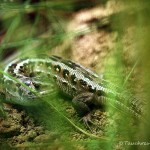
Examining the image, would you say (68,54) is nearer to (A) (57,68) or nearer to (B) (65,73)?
(A) (57,68)

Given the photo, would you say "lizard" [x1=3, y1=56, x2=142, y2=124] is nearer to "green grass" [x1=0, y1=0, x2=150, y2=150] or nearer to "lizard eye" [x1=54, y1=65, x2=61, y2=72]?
"lizard eye" [x1=54, y1=65, x2=61, y2=72]

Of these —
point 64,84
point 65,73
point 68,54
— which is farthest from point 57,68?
point 68,54

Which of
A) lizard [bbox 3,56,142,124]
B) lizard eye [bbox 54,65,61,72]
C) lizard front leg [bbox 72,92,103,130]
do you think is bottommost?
lizard front leg [bbox 72,92,103,130]

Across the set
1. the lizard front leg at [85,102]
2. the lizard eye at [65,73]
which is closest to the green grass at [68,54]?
the lizard front leg at [85,102]

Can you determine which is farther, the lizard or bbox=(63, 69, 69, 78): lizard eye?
bbox=(63, 69, 69, 78): lizard eye

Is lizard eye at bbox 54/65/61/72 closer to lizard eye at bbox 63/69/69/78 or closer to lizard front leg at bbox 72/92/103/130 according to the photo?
lizard eye at bbox 63/69/69/78

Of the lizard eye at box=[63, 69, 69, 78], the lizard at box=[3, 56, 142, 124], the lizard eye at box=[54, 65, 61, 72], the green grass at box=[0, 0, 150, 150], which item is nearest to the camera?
the green grass at box=[0, 0, 150, 150]

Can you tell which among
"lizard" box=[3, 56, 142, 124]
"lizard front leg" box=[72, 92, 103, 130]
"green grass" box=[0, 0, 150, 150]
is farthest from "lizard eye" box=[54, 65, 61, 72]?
"lizard front leg" box=[72, 92, 103, 130]

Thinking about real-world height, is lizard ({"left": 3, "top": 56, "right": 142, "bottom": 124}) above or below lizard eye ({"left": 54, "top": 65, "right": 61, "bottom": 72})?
below

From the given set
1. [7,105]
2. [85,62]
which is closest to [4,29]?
[85,62]

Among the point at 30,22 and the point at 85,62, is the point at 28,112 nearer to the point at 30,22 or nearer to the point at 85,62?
the point at 85,62

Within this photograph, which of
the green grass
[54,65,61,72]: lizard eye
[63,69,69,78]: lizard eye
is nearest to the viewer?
the green grass

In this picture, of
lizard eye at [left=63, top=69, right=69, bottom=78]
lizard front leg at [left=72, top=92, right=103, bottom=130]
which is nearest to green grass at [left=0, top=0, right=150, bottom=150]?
lizard front leg at [left=72, top=92, right=103, bottom=130]

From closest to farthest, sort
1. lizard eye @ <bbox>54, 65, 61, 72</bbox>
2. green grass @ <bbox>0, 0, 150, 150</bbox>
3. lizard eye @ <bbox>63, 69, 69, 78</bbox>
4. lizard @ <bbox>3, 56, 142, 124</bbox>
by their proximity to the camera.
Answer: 1. green grass @ <bbox>0, 0, 150, 150</bbox>
2. lizard @ <bbox>3, 56, 142, 124</bbox>
3. lizard eye @ <bbox>63, 69, 69, 78</bbox>
4. lizard eye @ <bbox>54, 65, 61, 72</bbox>
